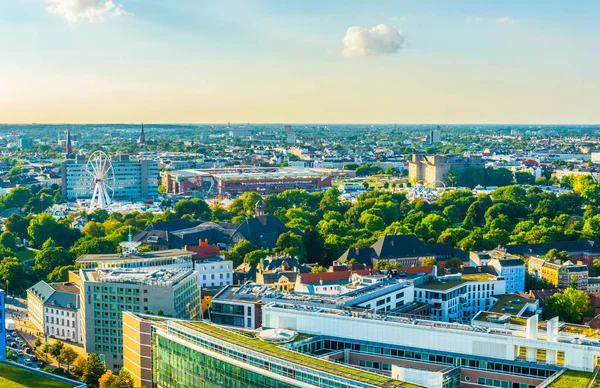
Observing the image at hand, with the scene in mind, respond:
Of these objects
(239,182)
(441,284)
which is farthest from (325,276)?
(239,182)

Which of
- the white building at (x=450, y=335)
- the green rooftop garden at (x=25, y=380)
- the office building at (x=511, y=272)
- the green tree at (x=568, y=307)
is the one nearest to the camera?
the white building at (x=450, y=335)

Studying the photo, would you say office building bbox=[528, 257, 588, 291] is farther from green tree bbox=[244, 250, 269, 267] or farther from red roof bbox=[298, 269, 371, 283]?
green tree bbox=[244, 250, 269, 267]

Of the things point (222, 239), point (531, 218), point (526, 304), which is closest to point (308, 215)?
point (222, 239)

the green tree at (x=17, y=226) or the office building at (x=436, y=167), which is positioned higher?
the office building at (x=436, y=167)

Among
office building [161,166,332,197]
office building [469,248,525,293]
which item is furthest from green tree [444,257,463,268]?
office building [161,166,332,197]

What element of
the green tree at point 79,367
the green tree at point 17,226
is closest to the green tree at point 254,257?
the green tree at point 79,367

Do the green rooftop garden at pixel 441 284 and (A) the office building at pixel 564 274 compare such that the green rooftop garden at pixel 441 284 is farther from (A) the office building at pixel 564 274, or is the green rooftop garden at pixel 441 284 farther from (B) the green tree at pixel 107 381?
(B) the green tree at pixel 107 381
